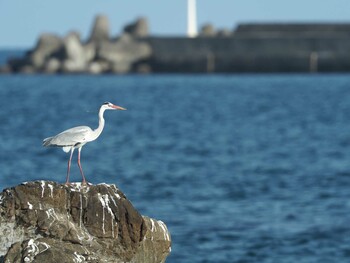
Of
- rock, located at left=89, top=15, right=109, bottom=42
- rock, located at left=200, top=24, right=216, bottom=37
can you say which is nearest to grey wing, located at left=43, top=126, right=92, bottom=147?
rock, located at left=89, top=15, right=109, bottom=42

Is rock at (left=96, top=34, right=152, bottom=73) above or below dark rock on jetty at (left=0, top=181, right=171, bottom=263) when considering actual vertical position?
below

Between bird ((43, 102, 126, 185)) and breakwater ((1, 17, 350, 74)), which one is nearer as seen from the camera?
bird ((43, 102, 126, 185))

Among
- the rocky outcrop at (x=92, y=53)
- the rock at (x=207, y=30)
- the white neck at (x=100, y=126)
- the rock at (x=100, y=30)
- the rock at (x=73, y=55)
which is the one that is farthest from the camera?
the rock at (x=100, y=30)

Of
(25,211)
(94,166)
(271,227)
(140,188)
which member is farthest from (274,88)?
(25,211)

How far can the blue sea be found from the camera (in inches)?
786

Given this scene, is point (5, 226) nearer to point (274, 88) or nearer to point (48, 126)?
point (48, 126)

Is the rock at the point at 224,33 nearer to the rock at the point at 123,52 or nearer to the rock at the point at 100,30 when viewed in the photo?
the rock at the point at 123,52

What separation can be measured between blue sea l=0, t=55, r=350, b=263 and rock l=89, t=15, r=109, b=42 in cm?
2776

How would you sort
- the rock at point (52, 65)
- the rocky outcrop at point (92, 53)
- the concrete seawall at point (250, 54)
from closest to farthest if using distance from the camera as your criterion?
the concrete seawall at point (250, 54)
the rocky outcrop at point (92, 53)
the rock at point (52, 65)

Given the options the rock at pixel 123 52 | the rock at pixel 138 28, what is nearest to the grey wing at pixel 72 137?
the rock at pixel 123 52

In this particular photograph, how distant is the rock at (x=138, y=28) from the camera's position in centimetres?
10756

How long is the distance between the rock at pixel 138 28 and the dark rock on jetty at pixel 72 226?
9726 cm

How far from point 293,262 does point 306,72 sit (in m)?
81.4

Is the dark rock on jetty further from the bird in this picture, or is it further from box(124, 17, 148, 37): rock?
box(124, 17, 148, 37): rock
